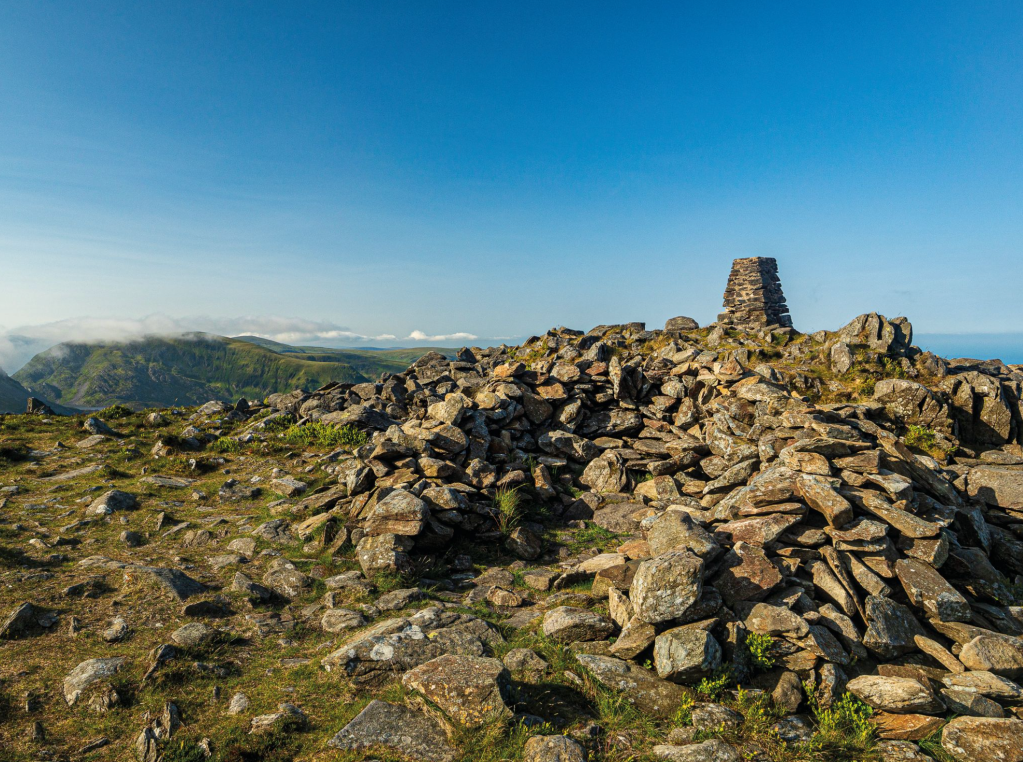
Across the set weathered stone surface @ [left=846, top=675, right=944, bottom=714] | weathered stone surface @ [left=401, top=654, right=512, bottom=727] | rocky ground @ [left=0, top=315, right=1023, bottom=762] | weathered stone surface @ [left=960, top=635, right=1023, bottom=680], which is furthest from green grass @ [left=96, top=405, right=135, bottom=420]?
weathered stone surface @ [left=960, top=635, right=1023, bottom=680]

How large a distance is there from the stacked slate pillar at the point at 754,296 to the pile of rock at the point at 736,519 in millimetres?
11666

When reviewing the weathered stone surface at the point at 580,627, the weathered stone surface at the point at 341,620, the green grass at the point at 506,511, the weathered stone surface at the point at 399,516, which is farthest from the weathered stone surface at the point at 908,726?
the weathered stone surface at the point at 399,516

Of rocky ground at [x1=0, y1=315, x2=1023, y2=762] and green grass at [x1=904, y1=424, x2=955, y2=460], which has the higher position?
green grass at [x1=904, y1=424, x2=955, y2=460]

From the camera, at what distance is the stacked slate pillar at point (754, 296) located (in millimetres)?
34156

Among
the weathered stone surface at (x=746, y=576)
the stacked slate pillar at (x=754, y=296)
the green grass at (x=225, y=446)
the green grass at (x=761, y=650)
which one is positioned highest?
the stacked slate pillar at (x=754, y=296)

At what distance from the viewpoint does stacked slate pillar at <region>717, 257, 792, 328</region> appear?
112 ft

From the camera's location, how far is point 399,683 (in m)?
7.27

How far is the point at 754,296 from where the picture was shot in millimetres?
34375

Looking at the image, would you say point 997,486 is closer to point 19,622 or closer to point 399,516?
point 399,516

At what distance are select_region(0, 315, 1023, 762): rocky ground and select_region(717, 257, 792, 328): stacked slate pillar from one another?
1546 centimetres

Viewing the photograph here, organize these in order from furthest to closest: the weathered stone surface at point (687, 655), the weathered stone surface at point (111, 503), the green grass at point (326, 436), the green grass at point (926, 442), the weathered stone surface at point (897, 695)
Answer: the green grass at point (326, 436)
the green grass at point (926, 442)
the weathered stone surface at point (111, 503)
the weathered stone surface at point (687, 655)
the weathered stone surface at point (897, 695)

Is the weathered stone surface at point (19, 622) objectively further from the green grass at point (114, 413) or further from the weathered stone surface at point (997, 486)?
the green grass at point (114, 413)

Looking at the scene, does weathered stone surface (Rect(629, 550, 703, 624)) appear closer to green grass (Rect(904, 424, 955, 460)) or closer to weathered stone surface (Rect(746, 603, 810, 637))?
weathered stone surface (Rect(746, 603, 810, 637))

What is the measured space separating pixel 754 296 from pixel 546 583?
1210 inches
